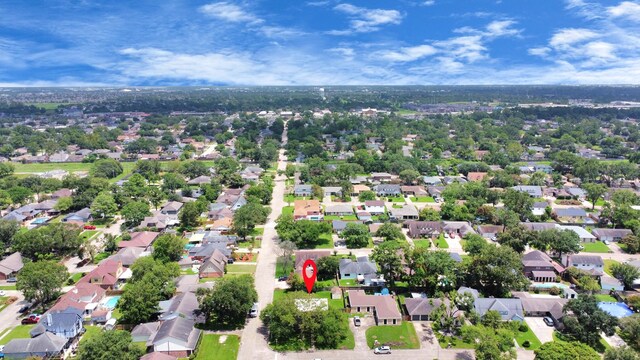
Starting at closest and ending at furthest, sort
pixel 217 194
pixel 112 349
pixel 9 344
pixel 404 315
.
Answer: pixel 112 349 → pixel 9 344 → pixel 404 315 → pixel 217 194

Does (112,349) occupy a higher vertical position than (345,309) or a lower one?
higher

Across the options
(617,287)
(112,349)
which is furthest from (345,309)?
(617,287)

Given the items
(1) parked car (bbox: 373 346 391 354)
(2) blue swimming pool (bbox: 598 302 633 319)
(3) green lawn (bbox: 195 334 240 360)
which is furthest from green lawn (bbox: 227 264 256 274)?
(2) blue swimming pool (bbox: 598 302 633 319)

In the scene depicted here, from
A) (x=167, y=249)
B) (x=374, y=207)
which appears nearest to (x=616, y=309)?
(x=374, y=207)

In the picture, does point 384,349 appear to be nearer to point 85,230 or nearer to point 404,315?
point 404,315

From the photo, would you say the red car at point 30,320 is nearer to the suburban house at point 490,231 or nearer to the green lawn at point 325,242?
the green lawn at point 325,242

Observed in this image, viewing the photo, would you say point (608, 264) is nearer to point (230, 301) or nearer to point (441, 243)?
point (441, 243)

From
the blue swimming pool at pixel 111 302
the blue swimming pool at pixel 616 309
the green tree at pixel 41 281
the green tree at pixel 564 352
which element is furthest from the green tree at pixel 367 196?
the green tree at pixel 41 281
